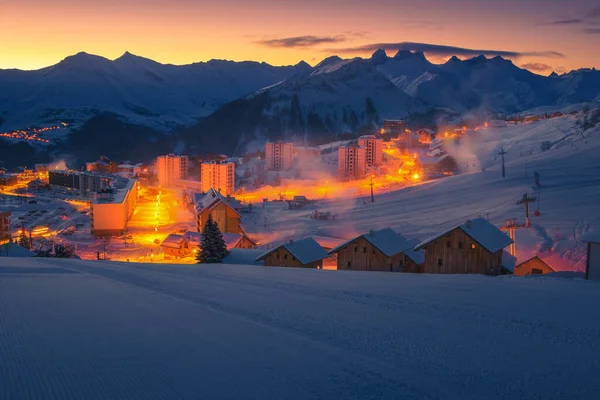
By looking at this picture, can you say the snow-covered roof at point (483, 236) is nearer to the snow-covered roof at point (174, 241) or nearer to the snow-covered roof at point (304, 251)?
the snow-covered roof at point (304, 251)

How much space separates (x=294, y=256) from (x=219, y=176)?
37.9 metres

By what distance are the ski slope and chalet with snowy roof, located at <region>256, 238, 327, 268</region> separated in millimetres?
6551

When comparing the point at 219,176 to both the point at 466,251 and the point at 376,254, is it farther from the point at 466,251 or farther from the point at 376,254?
the point at 466,251

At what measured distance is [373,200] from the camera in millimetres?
34500

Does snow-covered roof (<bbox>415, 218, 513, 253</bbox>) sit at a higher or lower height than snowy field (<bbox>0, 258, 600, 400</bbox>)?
higher

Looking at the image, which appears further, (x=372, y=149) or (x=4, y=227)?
(x=372, y=149)

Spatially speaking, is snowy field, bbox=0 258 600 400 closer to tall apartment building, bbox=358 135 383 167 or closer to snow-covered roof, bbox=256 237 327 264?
snow-covered roof, bbox=256 237 327 264

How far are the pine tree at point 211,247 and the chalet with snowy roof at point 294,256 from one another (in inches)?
99.0

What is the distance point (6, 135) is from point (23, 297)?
136595mm

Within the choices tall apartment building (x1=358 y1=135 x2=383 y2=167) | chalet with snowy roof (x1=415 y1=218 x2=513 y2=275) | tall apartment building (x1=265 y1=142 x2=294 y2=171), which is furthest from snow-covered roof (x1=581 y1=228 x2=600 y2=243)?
tall apartment building (x1=265 y1=142 x2=294 y2=171)

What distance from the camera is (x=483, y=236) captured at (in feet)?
48.3

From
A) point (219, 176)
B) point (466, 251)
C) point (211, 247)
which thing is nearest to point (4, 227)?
point (219, 176)

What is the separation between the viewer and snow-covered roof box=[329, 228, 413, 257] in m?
15.7

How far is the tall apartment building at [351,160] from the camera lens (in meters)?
58.0
